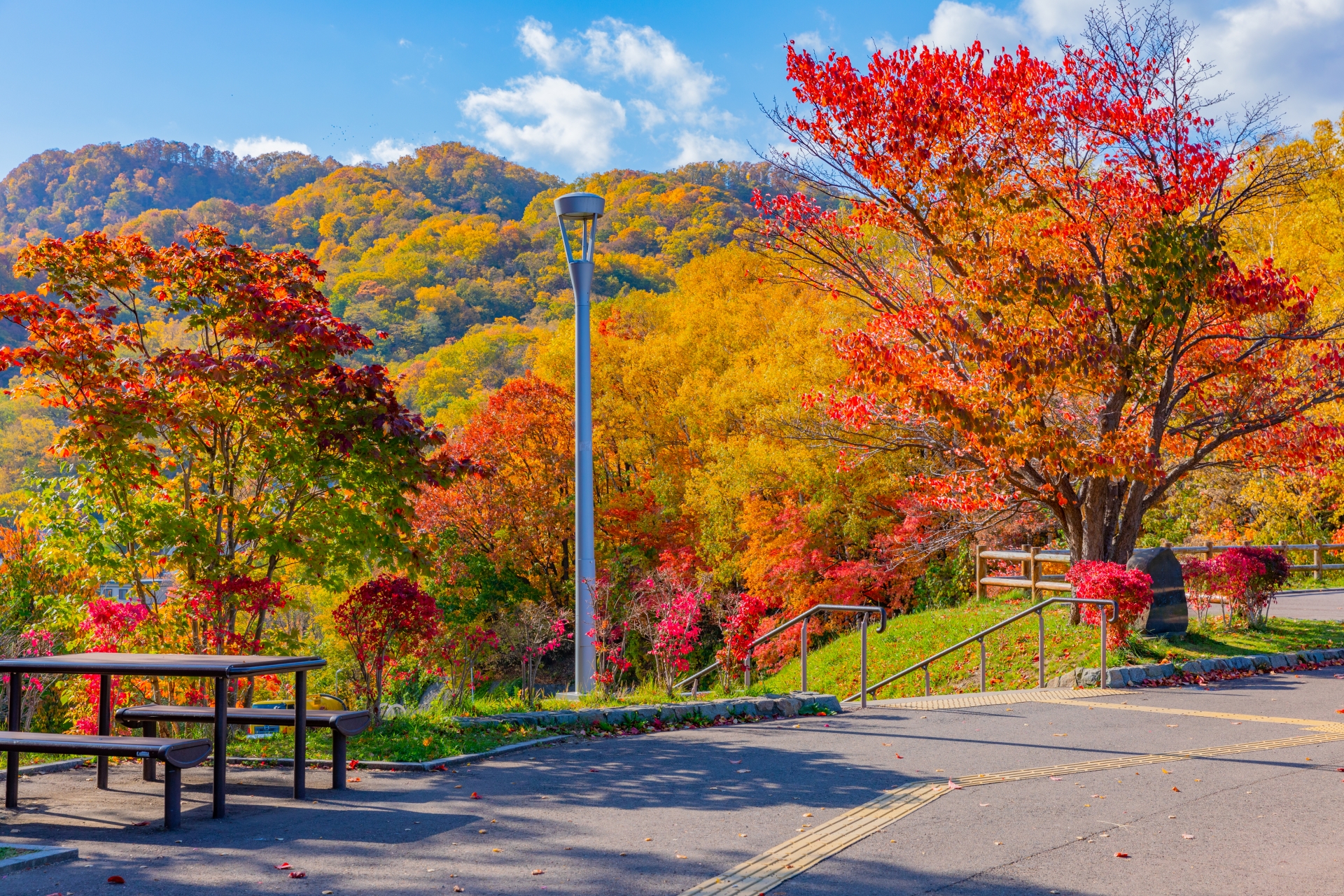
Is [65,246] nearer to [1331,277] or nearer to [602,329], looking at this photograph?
[602,329]

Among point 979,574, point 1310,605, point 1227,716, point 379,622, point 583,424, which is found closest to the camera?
point 379,622

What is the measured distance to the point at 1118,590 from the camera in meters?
11.3

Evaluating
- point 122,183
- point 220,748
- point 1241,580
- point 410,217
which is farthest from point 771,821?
point 122,183

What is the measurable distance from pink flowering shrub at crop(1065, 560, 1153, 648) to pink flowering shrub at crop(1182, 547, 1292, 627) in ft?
7.16

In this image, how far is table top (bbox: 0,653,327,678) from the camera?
5.41 metres

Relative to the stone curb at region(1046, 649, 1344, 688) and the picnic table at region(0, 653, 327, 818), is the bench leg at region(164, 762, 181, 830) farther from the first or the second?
the stone curb at region(1046, 649, 1344, 688)

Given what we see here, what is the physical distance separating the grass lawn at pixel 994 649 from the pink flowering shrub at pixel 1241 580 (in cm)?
38

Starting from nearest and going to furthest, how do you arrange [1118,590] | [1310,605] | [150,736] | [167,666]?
[167,666]
[150,736]
[1118,590]
[1310,605]

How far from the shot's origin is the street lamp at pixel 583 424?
11.0m

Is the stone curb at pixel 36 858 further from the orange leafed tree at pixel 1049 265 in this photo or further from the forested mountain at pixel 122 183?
the forested mountain at pixel 122 183

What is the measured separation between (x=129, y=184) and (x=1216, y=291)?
87.8 meters

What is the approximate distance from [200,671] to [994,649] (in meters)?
12.4

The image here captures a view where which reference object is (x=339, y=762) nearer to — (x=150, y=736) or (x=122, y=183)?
(x=150, y=736)

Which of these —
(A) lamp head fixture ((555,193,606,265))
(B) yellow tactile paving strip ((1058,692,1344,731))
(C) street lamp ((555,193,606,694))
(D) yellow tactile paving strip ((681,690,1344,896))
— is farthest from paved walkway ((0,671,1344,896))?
(A) lamp head fixture ((555,193,606,265))
